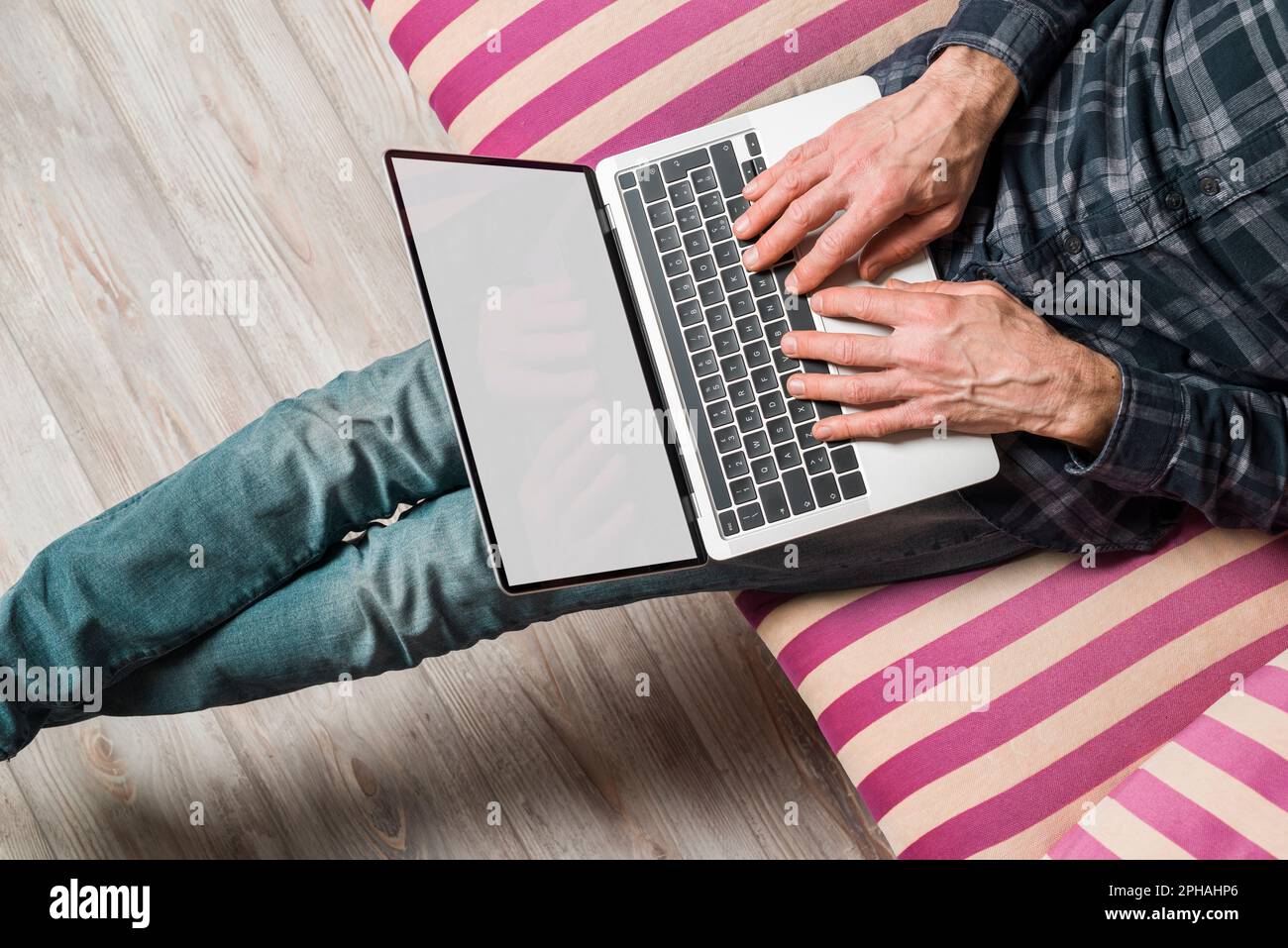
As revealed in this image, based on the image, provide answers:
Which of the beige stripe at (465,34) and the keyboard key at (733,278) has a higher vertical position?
the beige stripe at (465,34)

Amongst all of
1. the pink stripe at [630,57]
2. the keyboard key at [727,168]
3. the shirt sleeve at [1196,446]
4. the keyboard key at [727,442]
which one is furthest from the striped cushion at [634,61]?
the shirt sleeve at [1196,446]

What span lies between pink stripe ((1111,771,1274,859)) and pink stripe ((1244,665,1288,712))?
0.11 metres

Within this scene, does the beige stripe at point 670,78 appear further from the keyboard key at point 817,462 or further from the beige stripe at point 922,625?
the beige stripe at point 922,625

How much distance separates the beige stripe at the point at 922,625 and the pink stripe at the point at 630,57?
572mm

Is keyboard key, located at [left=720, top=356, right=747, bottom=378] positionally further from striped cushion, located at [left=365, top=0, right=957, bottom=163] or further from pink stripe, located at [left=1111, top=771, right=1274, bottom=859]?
pink stripe, located at [left=1111, top=771, right=1274, bottom=859]

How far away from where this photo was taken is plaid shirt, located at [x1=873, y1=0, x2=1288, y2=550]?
0.80 metres

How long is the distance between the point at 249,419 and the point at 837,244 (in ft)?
2.65

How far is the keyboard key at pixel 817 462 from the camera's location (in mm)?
811

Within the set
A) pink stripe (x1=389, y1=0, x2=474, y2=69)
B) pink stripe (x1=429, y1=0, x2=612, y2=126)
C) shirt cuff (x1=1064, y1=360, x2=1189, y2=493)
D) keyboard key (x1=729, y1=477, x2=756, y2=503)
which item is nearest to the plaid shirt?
shirt cuff (x1=1064, y1=360, x2=1189, y2=493)

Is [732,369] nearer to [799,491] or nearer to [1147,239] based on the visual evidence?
[799,491]

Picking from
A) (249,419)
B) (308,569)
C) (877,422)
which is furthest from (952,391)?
(249,419)

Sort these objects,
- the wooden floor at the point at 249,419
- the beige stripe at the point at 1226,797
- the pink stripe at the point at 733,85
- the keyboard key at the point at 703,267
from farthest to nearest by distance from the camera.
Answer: the wooden floor at the point at 249,419 < the pink stripe at the point at 733,85 < the keyboard key at the point at 703,267 < the beige stripe at the point at 1226,797

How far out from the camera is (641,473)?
A: 80cm
